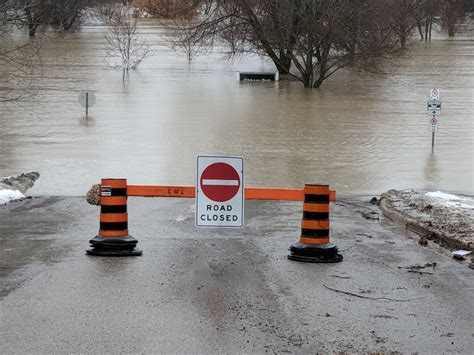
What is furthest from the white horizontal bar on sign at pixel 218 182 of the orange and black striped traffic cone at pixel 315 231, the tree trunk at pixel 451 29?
the tree trunk at pixel 451 29

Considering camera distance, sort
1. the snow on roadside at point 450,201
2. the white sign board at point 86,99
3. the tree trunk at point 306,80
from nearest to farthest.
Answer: the snow on roadside at point 450,201 → the white sign board at point 86,99 → the tree trunk at point 306,80

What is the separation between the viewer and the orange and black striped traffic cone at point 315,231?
9.49 meters

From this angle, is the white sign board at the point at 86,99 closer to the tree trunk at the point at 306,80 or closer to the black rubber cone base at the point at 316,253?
the tree trunk at the point at 306,80

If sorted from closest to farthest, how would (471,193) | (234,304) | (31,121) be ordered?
(234,304) < (471,193) < (31,121)

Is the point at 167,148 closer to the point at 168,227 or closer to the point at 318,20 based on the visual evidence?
the point at 168,227

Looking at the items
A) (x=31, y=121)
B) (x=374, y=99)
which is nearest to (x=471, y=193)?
(x=31, y=121)

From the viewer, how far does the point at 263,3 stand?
153ft

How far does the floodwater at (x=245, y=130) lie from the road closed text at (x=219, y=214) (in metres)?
8.51

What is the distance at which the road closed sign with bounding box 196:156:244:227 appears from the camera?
9.37m

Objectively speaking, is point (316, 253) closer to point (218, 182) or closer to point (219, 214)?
point (219, 214)

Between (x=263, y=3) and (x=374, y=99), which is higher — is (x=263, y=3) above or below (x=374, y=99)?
above

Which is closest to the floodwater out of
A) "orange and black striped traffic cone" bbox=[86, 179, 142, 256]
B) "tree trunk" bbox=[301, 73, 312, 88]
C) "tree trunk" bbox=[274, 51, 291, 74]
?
"tree trunk" bbox=[301, 73, 312, 88]

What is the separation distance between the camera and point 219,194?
31.0 feet

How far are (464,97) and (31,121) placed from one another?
2263 centimetres
